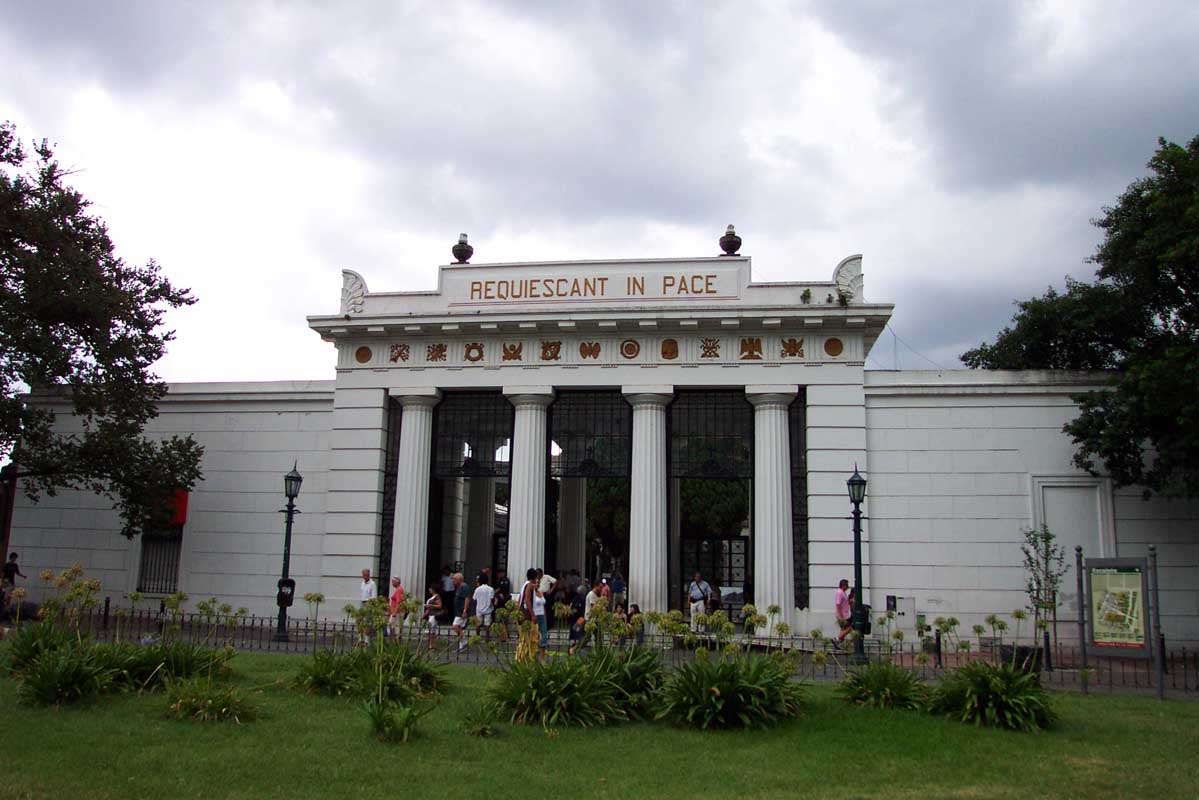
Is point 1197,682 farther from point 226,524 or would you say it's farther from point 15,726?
point 226,524

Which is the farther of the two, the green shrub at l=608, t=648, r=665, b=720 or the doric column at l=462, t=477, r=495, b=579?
the doric column at l=462, t=477, r=495, b=579

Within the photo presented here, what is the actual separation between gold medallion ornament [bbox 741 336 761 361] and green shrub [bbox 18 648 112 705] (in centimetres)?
1481

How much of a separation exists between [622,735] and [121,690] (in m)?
5.87

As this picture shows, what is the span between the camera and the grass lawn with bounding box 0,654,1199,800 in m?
8.02

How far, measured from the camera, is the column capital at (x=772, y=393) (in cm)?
2131

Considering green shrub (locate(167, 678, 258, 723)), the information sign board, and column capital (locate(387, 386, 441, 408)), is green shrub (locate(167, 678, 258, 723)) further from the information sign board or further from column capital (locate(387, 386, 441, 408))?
column capital (locate(387, 386, 441, 408))

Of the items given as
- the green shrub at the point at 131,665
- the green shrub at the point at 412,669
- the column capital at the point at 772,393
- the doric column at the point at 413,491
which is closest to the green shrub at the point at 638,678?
the green shrub at the point at 412,669

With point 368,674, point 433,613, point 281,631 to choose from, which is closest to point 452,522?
point 281,631

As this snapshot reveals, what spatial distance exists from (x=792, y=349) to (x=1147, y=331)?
7.56 meters

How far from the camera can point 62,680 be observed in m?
10.2

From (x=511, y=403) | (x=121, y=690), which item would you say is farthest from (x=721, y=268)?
(x=121, y=690)

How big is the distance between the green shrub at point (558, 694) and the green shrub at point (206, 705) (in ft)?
8.79

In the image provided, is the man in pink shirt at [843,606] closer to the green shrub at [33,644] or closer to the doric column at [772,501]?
the doric column at [772,501]

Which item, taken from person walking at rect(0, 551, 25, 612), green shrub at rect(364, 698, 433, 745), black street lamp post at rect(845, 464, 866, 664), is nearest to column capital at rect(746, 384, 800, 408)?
black street lamp post at rect(845, 464, 866, 664)
